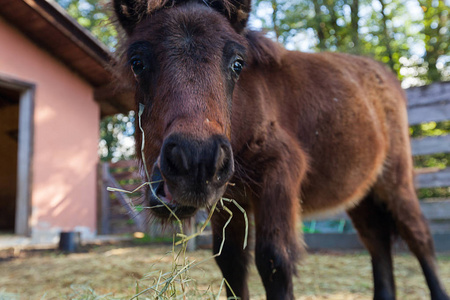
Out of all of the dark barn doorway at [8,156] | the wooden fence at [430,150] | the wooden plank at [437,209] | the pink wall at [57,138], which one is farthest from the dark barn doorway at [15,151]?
the wooden plank at [437,209]

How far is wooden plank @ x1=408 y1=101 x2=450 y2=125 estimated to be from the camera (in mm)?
6080

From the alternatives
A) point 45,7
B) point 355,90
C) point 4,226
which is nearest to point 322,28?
point 45,7

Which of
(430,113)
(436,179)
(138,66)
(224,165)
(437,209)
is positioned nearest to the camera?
(224,165)

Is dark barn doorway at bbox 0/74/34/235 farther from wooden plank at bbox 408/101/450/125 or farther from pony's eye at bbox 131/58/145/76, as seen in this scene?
wooden plank at bbox 408/101/450/125

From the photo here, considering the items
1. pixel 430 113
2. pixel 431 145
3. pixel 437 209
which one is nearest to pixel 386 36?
pixel 430 113

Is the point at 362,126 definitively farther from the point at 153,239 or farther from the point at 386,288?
the point at 153,239

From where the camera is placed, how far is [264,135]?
252 cm

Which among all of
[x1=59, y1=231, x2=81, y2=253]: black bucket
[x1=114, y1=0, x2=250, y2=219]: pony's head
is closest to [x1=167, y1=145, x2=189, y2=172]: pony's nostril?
[x1=114, y1=0, x2=250, y2=219]: pony's head

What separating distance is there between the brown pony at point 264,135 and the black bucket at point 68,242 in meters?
4.52

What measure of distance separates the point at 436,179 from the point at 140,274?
5011 millimetres

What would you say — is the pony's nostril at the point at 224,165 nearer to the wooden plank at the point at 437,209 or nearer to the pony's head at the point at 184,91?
the pony's head at the point at 184,91

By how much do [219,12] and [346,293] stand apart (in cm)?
296

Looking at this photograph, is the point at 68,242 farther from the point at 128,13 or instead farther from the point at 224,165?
the point at 224,165

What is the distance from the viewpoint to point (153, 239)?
7.80m
